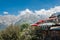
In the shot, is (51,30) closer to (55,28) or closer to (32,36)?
(55,28)

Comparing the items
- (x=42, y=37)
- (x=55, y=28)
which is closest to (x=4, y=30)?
(x=42, y=37)

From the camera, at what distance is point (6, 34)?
45312 millimetres

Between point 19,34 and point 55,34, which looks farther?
point 19,34

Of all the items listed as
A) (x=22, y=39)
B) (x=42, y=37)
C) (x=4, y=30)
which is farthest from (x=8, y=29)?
(x=42, y=37)

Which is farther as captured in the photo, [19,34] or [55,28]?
[19,34]

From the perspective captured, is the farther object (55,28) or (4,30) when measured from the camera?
(4,30)

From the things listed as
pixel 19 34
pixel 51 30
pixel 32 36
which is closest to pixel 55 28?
pixel 51 30

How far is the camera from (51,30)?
1727 inches

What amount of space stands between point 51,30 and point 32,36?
4254mm

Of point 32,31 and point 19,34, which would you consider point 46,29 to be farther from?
point 19,34

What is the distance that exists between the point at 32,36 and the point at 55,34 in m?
4.92

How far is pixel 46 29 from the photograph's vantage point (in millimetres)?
44969

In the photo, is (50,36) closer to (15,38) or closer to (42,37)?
(42,37)

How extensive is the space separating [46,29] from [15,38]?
22.4 feet
